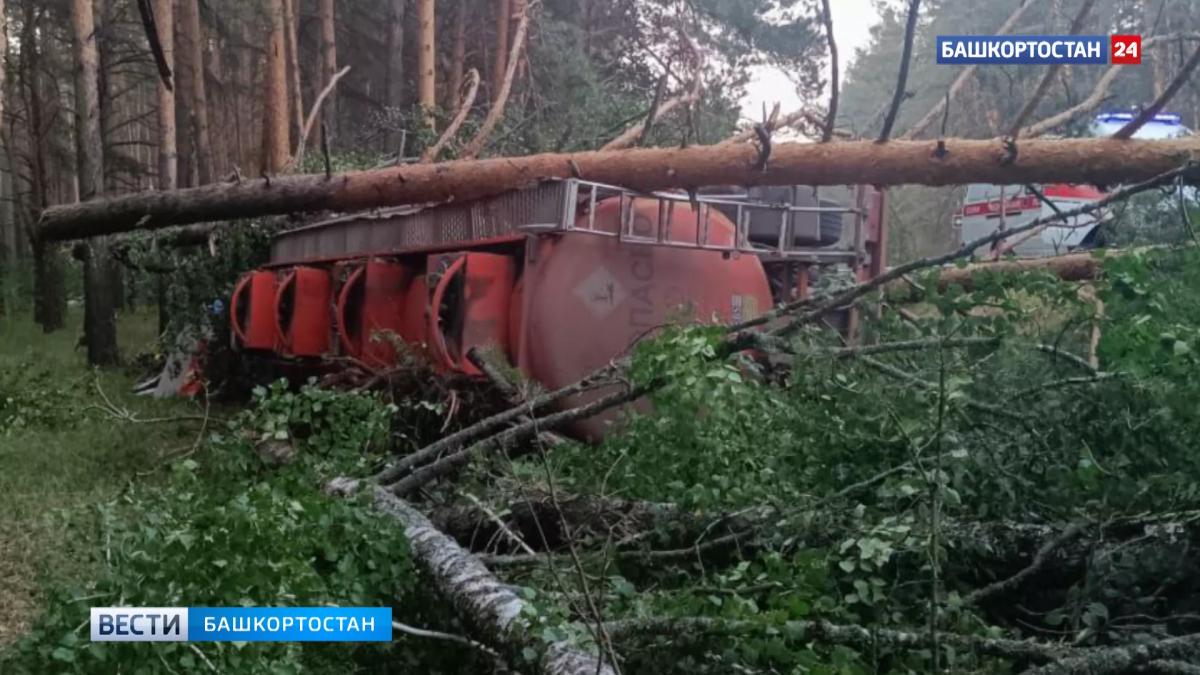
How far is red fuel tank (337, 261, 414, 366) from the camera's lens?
6871mm

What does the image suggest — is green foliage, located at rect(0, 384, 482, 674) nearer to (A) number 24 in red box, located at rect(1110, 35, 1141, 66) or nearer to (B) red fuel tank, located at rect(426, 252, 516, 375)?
(B) red fuel tank, located at rect(426, 252, 516, 375)

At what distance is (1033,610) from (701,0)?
13.8 meters

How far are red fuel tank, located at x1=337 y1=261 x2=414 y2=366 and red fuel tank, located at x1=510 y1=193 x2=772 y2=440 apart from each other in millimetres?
1335

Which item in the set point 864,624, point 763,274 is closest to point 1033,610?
point 864,624

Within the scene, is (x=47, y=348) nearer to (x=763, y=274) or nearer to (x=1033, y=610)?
(x=763, y=274)

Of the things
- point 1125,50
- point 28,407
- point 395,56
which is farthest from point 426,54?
point 1125,50

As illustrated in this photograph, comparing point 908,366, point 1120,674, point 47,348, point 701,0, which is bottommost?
point 47,348

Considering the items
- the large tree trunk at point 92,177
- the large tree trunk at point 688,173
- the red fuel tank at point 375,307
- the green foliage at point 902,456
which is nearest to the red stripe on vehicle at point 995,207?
the large tree trunk at point 688,173

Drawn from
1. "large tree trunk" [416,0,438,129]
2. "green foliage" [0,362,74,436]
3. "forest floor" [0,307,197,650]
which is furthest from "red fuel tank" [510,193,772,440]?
"large tree trunk" [416,0,438,129]

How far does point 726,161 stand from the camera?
19.5ft

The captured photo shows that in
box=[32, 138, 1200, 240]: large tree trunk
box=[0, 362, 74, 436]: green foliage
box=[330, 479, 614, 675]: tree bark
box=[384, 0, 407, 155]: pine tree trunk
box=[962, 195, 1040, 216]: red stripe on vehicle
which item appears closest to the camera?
box=[330, 479, 614, 675]: tree bark

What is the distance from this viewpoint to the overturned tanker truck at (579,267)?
18.5ft

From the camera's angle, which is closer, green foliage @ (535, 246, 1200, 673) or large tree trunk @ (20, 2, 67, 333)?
green foliage @ (535, 246, 1200, 673)

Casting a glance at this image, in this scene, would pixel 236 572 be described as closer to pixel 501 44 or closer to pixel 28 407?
pixel 28 407
